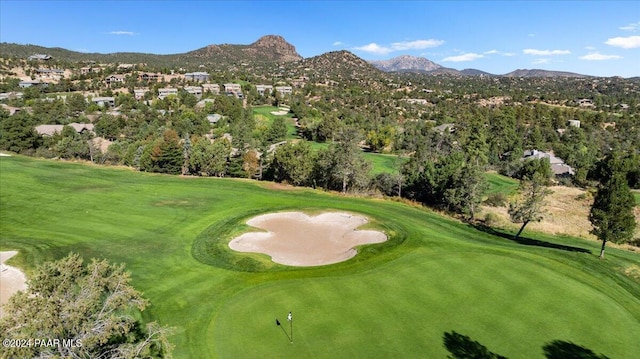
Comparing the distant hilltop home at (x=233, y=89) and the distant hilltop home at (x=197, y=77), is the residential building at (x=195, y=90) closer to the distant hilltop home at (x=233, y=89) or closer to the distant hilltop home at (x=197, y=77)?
the distant hilltop home at (x=233, y=89)

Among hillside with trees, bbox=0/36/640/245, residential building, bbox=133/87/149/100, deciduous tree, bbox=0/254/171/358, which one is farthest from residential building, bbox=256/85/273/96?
deciduous tree, bbox=0/254/171/358

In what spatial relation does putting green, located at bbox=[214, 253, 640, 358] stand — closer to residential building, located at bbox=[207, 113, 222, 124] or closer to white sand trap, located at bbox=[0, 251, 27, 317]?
white sand trap, located at bbox=[0, 251, 27, 317]

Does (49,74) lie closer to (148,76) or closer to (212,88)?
(148,76)

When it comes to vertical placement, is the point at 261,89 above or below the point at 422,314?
above

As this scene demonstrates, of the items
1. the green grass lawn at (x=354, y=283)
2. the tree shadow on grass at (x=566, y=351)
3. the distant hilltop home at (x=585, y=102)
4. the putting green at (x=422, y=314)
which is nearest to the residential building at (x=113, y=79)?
the green grass lawn at (x=354, y=283)

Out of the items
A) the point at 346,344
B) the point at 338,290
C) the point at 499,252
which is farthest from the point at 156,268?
the point at 499,252

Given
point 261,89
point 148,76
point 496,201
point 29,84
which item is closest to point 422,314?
point 496,201
